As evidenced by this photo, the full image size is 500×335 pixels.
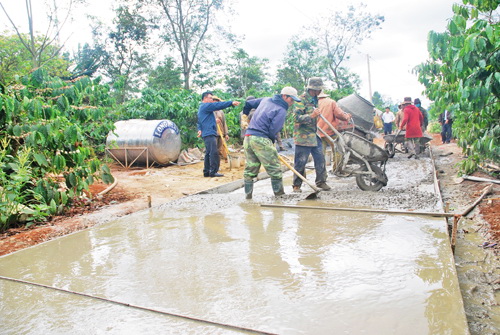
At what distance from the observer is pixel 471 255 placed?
127 inches

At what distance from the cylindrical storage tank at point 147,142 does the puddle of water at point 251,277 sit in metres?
6.58

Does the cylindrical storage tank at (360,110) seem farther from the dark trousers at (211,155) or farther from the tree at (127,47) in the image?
the tree at (127,47)

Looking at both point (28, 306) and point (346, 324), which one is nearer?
point (346, 324)

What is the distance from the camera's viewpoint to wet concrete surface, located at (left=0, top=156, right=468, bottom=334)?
2057 millimetres

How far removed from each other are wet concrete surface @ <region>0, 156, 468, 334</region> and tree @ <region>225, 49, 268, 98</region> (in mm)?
27331

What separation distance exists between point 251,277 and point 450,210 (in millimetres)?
3341

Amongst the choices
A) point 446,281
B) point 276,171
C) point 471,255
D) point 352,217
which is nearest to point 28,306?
point 446,281

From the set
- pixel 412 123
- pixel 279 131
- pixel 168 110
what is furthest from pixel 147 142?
pixel 412 123

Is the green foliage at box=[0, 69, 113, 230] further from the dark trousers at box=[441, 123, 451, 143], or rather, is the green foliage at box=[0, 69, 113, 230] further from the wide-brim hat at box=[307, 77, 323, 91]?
the dark trousers at box=[441, 123, 451, 143]

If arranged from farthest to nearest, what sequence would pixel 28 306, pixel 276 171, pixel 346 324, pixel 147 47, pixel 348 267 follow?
1. pixel 147 47
2. pixel 276 171
3. pixel 348 267
4. pixel 28 306
5. pixel 346 324

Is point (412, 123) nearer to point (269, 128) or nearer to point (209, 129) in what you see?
point (209, 129)

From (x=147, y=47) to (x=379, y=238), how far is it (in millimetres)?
29257

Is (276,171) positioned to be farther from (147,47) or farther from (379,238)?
(147,47)

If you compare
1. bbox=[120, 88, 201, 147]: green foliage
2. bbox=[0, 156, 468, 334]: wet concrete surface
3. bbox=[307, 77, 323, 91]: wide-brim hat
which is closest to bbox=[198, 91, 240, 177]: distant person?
bbox=[307, 77, 323, 91]: wide-brim hat
